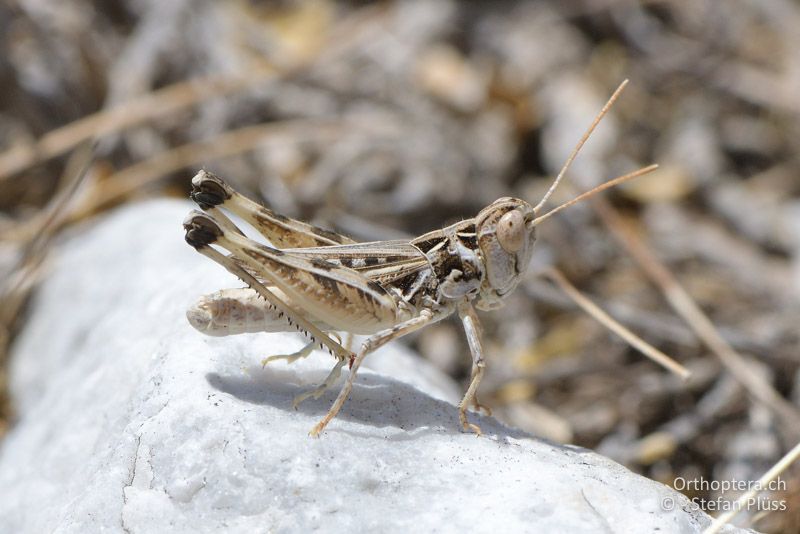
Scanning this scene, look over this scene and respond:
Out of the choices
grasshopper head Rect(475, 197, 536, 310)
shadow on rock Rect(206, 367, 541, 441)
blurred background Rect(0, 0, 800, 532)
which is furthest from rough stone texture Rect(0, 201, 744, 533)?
blurred background Rect(0, 0, 800, 532)

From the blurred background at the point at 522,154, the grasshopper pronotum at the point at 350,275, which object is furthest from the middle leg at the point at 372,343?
the blurred background at the point at 522,154

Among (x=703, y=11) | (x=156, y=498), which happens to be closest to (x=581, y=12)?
(x=703, y=11)

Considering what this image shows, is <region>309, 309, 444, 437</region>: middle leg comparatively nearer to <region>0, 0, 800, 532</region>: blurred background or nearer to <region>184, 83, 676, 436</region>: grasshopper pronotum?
<region>184, 83, 676, 436</region>: grasshopper pronotum

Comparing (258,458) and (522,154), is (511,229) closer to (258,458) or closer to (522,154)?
(258,458)

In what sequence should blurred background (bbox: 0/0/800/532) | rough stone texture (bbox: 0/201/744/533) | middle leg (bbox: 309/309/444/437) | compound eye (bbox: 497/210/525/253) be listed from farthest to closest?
blurred background (bbox: 0/0/800/532) < compound eye (bbox: 497/210/525/253) < middle leg (bbox: 309/309/444/437) < rough stone texture (bbox: 0/201/744/533)

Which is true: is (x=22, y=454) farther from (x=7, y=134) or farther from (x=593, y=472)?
(x=7, y=134)

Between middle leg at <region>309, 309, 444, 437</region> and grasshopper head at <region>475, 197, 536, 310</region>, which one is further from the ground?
grasshopper head at <region>475, 197, 536, 310</region>

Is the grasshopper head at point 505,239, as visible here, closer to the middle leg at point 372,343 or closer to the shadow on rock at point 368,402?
the middle leg at point 372,343
